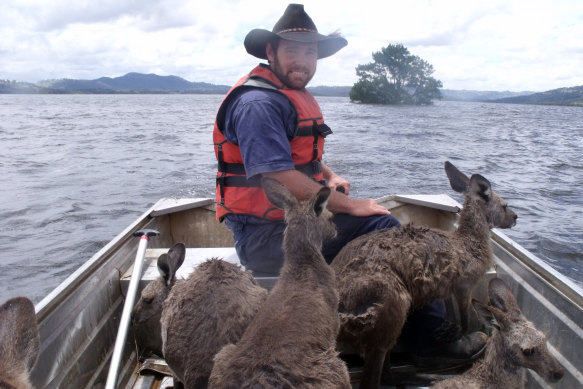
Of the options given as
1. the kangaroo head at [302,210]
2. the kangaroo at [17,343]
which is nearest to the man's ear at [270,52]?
the kangaroo head at [302,210]

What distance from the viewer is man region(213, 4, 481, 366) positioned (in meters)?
4.38

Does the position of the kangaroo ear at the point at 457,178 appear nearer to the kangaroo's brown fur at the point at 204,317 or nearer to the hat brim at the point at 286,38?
the hat brim at the point at 286,38

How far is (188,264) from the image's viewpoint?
507 centimetres

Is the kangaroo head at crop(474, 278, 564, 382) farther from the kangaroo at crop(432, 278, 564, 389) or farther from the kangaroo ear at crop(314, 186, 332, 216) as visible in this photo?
the kangaroo ear at crop(314, 186, 332, 216)

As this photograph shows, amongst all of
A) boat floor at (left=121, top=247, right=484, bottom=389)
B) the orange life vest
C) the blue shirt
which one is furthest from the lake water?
the blue shirt

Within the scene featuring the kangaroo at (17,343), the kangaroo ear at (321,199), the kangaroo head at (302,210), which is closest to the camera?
the kangaroo at (17,343)

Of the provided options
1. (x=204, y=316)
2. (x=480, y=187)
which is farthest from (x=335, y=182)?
(x=204, y=316)

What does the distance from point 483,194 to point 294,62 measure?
8.61ft

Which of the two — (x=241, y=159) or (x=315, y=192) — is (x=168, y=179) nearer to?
(x=241, y=159)

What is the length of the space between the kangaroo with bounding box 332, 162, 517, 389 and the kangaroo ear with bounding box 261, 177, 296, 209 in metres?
0.94

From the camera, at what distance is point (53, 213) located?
15.3m

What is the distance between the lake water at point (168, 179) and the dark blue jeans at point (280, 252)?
23.9 feet

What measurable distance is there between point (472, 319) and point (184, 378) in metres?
3.47

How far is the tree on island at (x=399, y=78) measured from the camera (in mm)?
86812
